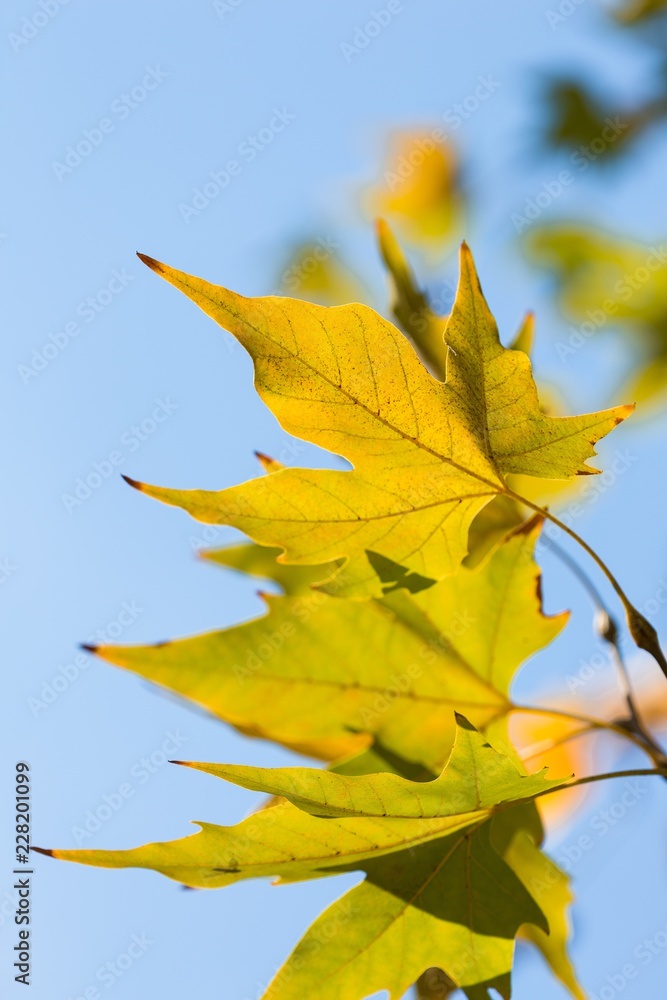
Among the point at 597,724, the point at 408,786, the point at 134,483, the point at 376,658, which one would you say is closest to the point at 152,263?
the point at 134,483

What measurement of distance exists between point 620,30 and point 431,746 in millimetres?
2218

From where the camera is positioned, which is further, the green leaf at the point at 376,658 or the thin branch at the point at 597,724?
the green leaf at the point at 376,658

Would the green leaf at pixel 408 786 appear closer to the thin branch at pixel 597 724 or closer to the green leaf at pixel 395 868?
the green leaf at pixel 395 868

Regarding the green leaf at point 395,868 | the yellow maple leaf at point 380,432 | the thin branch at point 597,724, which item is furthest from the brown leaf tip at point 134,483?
the thin branch at point 597,724

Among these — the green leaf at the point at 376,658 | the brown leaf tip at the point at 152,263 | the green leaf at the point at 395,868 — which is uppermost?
the brown leaf tip at the point at 152,263

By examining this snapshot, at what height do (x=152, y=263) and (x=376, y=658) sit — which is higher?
(x=152, y=263)

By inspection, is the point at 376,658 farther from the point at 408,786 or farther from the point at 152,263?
the point at 152,263

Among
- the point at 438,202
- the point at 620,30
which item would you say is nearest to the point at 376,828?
the point at 438,202

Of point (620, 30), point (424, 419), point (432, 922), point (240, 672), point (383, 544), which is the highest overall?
point (620, 30)

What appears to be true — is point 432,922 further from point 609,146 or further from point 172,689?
point 609,146

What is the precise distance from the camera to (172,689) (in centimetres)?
117

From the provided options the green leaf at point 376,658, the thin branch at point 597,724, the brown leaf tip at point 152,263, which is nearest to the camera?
the brown leaf tip at point 152,263

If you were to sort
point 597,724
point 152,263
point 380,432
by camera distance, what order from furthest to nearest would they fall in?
1. point 597,724
2. point 380,432
3. point 152,263

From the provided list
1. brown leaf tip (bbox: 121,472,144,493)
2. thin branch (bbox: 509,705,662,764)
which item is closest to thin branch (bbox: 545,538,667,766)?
thin branch (bbox: 509,705,662,764)
